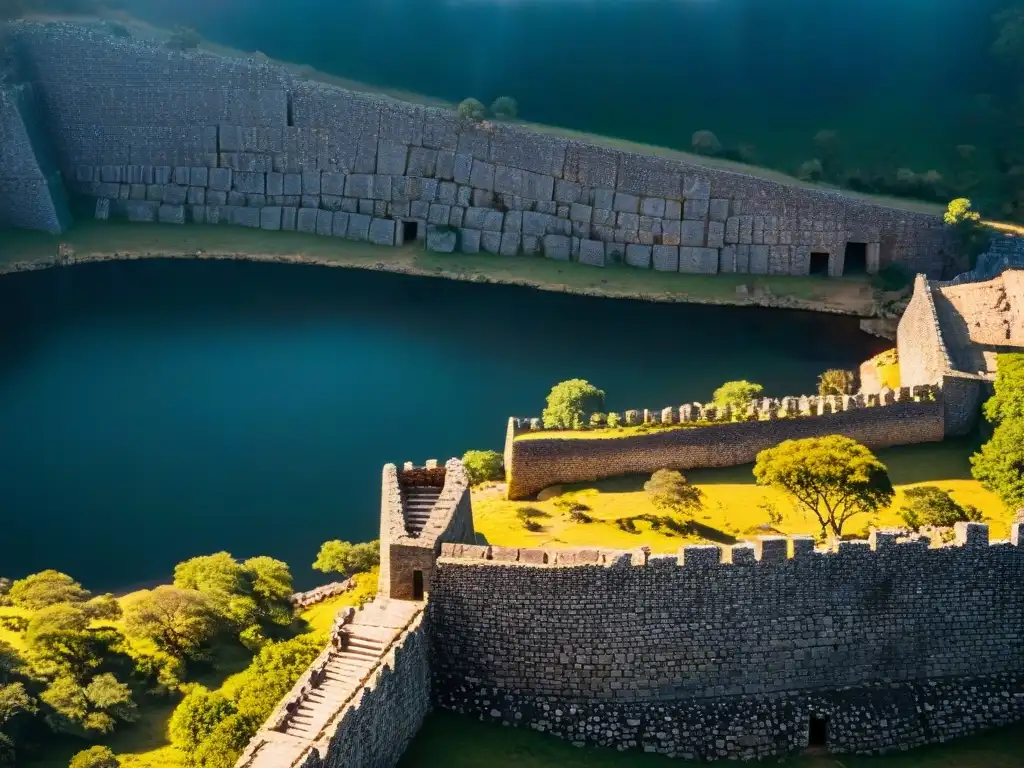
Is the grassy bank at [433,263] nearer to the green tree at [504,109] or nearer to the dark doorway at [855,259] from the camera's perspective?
the dark doorway at [855,259]

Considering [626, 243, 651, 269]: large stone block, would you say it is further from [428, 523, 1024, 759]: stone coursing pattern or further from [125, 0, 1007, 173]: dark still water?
[428, 523, 1024, 759]: stone coursing pattern

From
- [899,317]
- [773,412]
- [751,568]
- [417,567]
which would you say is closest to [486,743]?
[417,567]

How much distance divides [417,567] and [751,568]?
19.7 ft

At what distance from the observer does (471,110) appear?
3105 inches

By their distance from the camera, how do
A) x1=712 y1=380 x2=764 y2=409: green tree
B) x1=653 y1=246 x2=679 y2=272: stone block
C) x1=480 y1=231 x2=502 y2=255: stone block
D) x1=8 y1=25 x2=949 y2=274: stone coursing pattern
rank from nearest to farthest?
1. x1=712 y1=380 x2=764 y2=409: green tree
2. x1=8 y1=25 x2=949 y2=274: stone coursing pattern
3. x1=653 y1=246 x2=679 y2=272: stone block
4. x1=480 y1=231 x2=502 y2=255: stone block

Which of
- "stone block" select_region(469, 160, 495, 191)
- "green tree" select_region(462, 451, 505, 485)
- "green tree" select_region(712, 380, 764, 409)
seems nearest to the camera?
"green tree" select_region(462, 451, 505, 485)

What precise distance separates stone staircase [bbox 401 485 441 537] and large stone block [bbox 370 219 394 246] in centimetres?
4569

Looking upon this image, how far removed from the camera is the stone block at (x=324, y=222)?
80750mm

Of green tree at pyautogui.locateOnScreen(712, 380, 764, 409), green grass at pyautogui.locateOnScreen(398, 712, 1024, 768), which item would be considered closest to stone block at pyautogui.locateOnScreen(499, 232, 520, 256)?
green tree at pyautogui.locateOnScreen(712, 380, 764, 409)

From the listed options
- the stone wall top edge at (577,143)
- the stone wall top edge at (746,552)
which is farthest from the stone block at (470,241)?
the stone wall top edge at (746,552)

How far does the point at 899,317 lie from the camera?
6612 cm

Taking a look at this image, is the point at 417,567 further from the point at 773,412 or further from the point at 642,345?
the point at 642,345

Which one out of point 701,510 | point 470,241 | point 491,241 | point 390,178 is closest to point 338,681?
point 701,510

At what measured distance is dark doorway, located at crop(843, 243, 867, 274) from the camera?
239 ft
